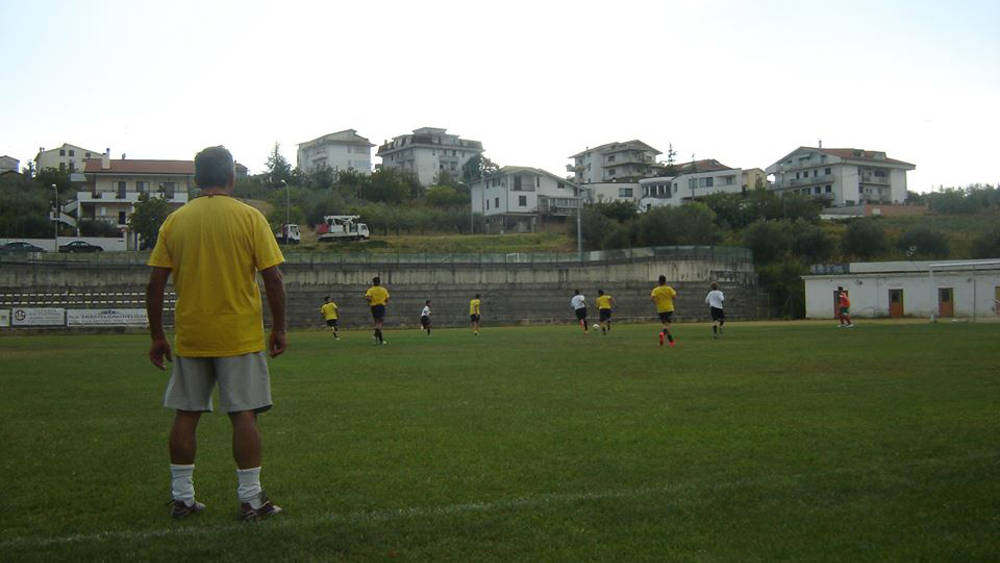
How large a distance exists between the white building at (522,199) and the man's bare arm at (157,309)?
84.8 meters

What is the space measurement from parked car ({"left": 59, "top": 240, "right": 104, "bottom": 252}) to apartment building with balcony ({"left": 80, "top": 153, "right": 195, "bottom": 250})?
13.7 m

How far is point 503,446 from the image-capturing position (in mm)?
7156

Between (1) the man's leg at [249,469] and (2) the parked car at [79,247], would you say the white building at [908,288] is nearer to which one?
(1) the man's leg at [249,469]

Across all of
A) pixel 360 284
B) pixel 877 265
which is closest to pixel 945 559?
pixel 360 284

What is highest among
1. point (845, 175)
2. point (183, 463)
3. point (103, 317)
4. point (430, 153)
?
point (430, 153)

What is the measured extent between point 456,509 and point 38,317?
41.1 m

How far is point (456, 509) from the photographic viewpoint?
5125 mm

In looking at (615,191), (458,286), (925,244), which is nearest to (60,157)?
(615,191)

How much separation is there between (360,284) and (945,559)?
5089 centimetres

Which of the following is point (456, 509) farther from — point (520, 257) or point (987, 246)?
point (987, 246)

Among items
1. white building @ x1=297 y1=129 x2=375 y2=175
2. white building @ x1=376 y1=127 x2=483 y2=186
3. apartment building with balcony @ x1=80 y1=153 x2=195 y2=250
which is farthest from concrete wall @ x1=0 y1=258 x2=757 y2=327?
white building @ x1=297 y1=129 x2=375 y2=175

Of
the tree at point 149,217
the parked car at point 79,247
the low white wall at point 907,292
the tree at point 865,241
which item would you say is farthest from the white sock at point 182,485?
the tree at point 865,241

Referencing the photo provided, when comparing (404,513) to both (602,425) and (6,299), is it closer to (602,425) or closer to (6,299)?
(602,425)

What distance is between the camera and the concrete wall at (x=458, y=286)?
48594 millimetres
